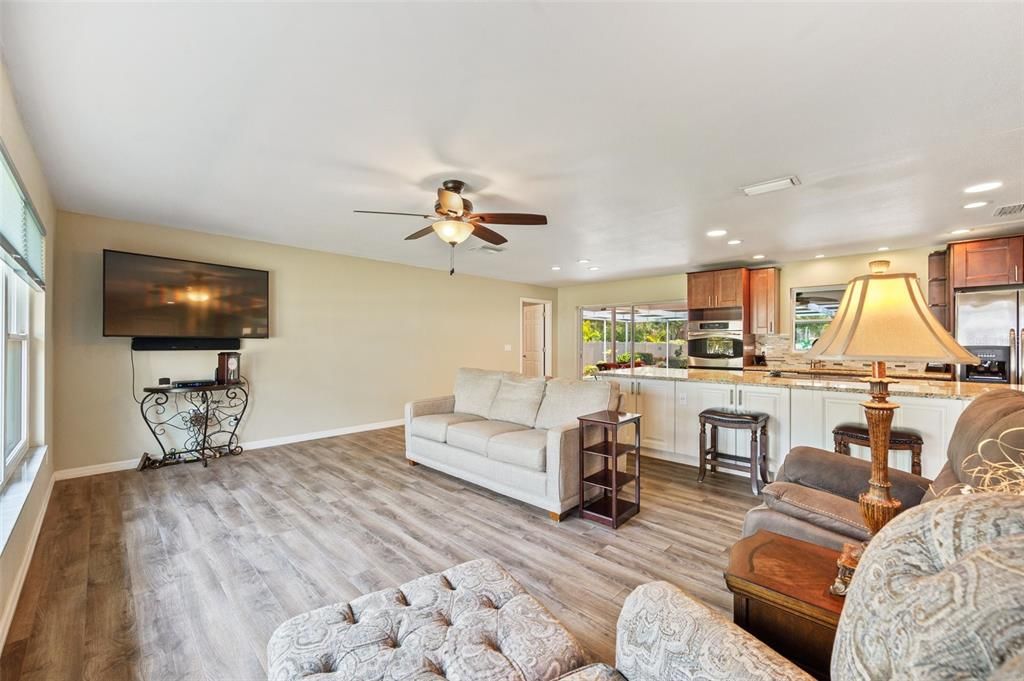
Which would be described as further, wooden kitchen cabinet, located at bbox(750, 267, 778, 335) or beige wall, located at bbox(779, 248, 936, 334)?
wooden kitchen cabinet, located at bbox(750, 267, 778, 335)

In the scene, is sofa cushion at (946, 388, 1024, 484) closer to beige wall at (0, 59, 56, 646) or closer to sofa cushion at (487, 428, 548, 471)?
sofa cushion at (487, 428, 548, 471)

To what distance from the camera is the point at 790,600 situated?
1.15 meters

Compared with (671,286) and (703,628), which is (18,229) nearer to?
(703,628)

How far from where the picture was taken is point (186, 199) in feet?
11.4

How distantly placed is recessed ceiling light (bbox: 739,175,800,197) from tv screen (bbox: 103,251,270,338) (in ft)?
16.5

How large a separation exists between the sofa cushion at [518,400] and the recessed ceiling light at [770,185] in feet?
7.47

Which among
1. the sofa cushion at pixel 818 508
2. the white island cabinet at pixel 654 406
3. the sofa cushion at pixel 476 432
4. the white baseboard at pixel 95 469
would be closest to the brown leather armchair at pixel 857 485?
the sofa cushion at pixel 818 508

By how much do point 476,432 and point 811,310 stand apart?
5.39 meters

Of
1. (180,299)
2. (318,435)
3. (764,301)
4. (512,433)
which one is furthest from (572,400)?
(764,301)

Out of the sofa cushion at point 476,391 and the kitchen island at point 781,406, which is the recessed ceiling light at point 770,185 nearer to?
the kitchen island at point 781,406

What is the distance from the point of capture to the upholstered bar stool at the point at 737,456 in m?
3.33

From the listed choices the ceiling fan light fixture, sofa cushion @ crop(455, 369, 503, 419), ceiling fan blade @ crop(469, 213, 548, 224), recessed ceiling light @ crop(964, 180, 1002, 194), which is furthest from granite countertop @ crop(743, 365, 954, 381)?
the ceiling fan light fixture

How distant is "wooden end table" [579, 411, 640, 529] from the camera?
9.30 feet

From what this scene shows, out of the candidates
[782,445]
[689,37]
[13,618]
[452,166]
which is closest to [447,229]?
[452,166]
